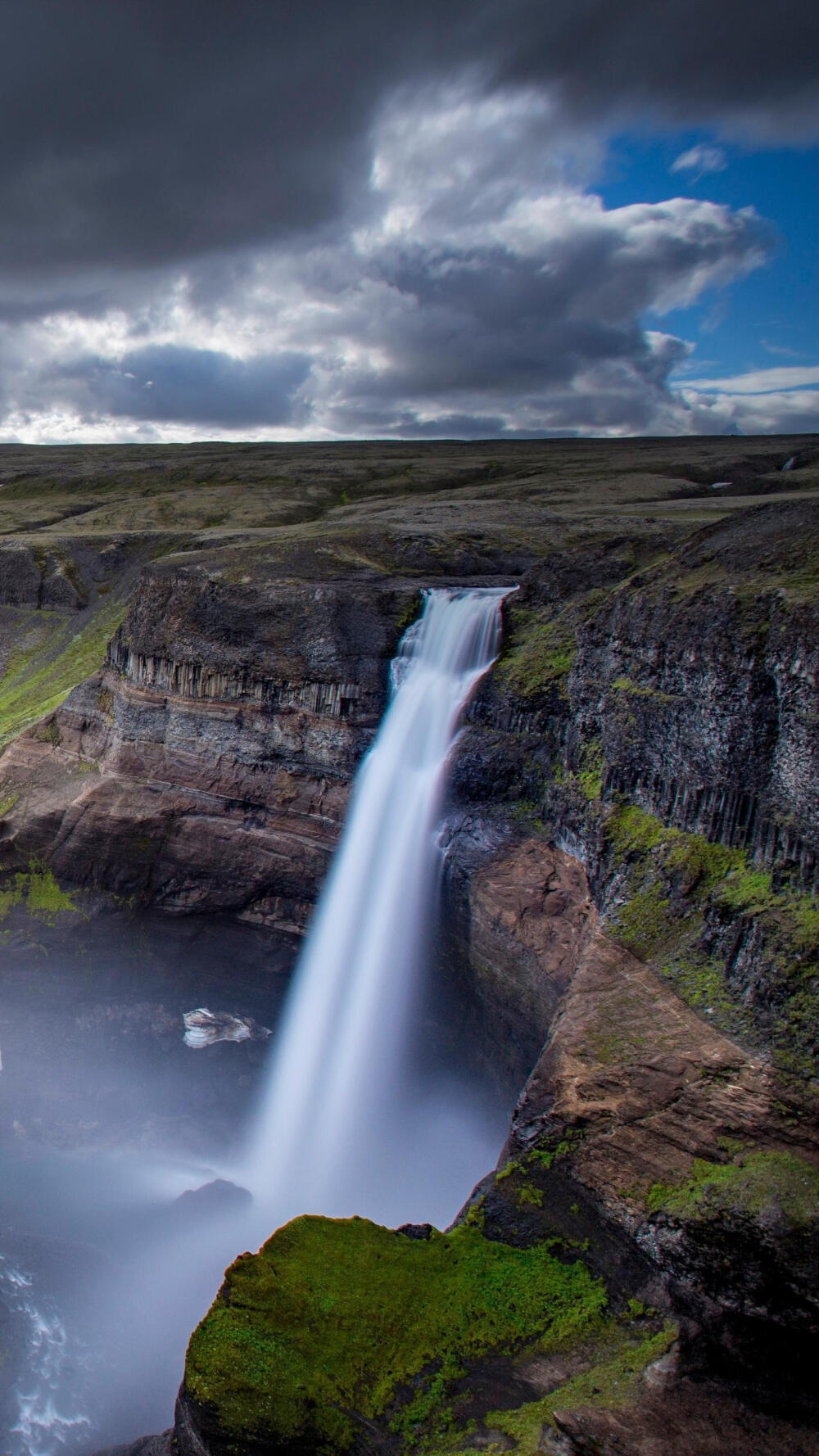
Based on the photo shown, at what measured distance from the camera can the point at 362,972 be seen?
85.9ft

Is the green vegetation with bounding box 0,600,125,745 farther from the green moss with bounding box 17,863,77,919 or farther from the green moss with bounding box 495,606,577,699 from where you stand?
the green moss with bounding box 495,606,577,699

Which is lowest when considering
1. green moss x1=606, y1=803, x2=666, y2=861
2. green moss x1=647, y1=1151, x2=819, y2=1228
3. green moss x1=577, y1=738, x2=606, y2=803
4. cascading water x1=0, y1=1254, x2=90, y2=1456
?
cascading water x1=0, y1=1254, x2=90, y2=1456

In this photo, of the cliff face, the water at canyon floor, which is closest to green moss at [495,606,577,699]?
the cliff face

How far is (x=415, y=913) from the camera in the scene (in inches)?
1030

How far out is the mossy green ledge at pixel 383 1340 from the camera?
11.5 meters

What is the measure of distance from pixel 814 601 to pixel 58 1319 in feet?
78.7

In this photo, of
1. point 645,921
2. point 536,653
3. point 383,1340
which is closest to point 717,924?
point 645,921

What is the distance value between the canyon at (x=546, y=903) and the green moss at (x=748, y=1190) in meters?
0.05

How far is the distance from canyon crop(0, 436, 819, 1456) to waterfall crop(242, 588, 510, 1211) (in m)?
1.06

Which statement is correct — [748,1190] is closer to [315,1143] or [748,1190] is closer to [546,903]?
[546,903]

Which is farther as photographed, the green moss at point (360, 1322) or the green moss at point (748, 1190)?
the green moss at point (748, 1190)

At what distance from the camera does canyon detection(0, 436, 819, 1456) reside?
38.3 feet

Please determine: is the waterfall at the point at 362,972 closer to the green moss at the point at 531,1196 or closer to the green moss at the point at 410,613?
the green moss at the point at 410,613

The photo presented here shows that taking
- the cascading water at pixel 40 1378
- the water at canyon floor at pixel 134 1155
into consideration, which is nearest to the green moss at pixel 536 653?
the water at canyon floor at pixel 134 1155
